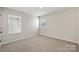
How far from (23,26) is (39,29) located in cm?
35

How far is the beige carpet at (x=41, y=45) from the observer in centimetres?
178

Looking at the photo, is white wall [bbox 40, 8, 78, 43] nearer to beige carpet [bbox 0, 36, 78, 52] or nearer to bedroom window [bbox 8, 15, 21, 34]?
beige carpet [bbox 0, 36, 78, 52]

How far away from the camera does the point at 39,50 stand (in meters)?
1.82

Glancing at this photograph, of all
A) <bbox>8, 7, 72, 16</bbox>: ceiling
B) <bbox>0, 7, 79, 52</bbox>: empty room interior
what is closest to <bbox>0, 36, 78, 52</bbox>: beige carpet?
<bbox>0, 7, 79, 52</bbox>: empty room interior

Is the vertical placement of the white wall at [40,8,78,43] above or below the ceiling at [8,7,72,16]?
below

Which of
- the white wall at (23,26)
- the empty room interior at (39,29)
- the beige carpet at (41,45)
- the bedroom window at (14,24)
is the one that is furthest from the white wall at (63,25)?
the bedroom window at (14,24)

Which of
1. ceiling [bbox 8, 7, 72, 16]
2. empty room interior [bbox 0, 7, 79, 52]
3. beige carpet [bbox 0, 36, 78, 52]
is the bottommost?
beige carpet [bbox 0, 36, 78, 52]

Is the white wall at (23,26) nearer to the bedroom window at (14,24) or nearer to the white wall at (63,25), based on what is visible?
the bedroom window at (14,24)

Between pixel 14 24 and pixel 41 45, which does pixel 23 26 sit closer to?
pixel 14 24

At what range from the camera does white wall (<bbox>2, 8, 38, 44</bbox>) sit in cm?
173
